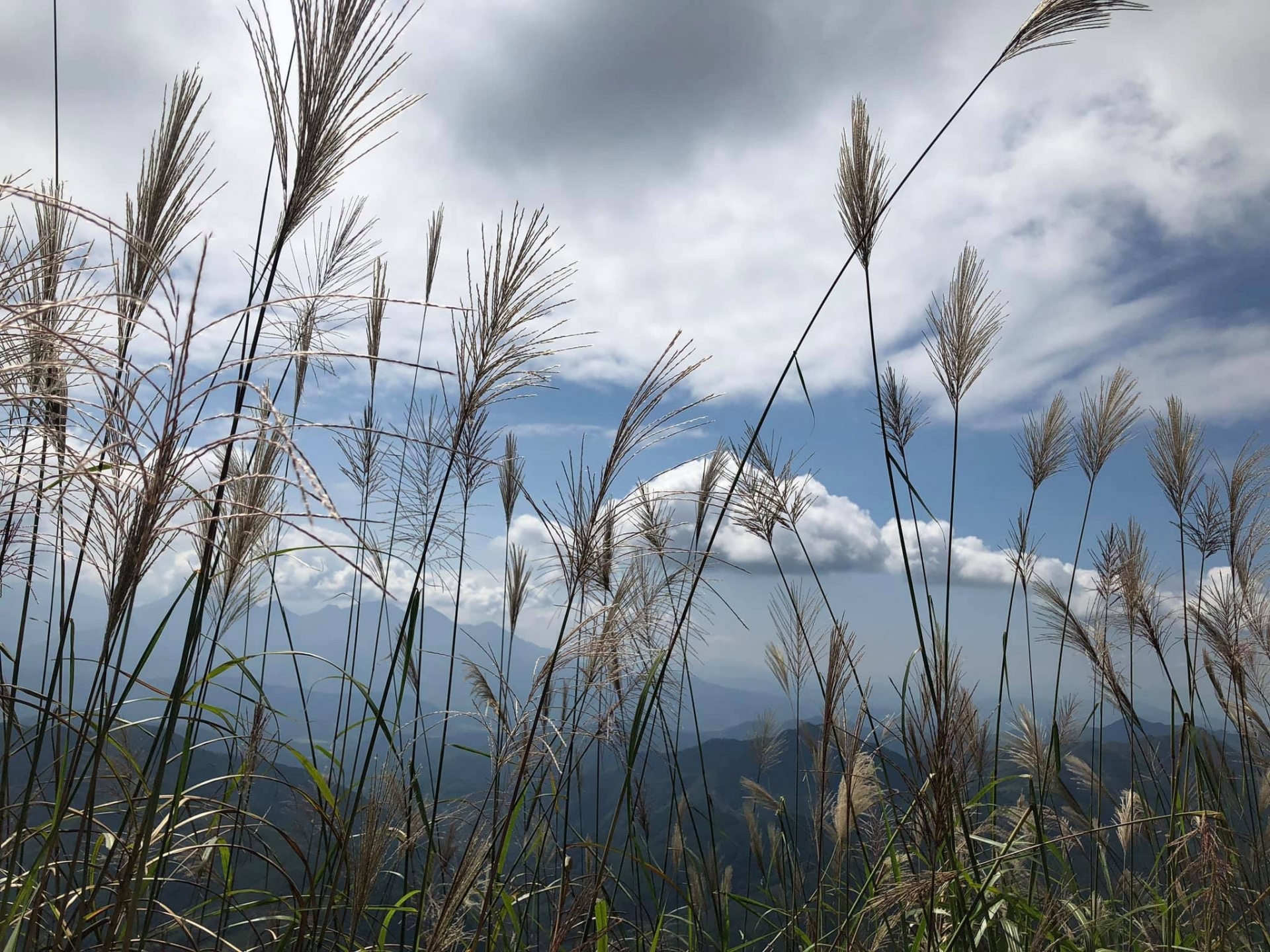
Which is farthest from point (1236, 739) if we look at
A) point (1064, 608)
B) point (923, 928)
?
point (923, 928)

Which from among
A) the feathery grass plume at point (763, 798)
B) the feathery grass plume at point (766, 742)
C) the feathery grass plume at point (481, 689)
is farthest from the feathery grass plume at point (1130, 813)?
the feathery grass plume at point (766, 742)

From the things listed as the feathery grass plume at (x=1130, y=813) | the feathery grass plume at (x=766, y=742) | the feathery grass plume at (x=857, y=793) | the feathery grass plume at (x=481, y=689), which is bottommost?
the feathery grass plume at (x=766, y=742)

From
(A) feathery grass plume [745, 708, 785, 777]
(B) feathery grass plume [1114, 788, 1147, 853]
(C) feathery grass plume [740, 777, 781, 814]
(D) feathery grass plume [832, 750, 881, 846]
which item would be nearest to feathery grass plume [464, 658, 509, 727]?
(D) feathery grass plume [832, 750, 881, 846]

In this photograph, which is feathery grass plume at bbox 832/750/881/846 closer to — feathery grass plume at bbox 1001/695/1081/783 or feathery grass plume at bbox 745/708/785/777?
feathery grass plume at bbox 1001/695/1081/783

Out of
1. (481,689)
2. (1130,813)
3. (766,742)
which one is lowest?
(766,742)

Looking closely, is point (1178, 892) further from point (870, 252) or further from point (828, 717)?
point (870, 252)

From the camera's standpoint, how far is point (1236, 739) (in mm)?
3428

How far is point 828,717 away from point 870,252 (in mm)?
1346

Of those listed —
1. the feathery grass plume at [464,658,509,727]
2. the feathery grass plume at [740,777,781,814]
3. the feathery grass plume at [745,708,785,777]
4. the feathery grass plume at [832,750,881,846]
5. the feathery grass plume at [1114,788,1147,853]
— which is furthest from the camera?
the feathery grass plume at [745,708,785,777]

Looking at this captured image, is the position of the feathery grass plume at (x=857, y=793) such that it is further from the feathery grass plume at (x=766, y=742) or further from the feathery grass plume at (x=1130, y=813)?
the feathery grass plume at (x=766, y=742)

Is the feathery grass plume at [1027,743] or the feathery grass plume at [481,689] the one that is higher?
the feathery grass plume at [481,689]

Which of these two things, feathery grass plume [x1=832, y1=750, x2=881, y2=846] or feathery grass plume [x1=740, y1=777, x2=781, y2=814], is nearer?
feathery grass plume [x1=832, y1=750, x2=881, y2=846]

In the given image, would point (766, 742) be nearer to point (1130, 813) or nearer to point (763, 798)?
point (763, 798)

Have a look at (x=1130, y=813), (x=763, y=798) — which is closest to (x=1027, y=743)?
(x=1130, y=813)
